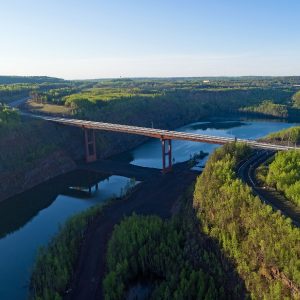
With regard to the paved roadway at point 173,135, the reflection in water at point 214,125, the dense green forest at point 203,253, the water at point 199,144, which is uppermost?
the paved roadway at point 173,135

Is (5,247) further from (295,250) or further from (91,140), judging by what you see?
(91,140)

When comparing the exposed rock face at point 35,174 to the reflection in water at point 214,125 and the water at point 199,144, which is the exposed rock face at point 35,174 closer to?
the water at point 199,144

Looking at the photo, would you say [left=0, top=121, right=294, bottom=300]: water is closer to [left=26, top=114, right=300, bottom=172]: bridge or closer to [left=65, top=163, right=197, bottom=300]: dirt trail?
[left=65, top=163, right=197, bottom=300]: dirt trail

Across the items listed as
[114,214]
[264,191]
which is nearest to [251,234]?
[264,191]

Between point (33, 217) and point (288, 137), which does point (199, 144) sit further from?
point (33, 217)

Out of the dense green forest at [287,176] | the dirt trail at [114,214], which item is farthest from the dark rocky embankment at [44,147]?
the dense green forest at [287,176]

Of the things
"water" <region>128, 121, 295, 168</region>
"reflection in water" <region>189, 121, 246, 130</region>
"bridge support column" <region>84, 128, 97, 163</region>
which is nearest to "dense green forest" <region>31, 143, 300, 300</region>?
"water" <region>128, 121, 295, 168</region>
